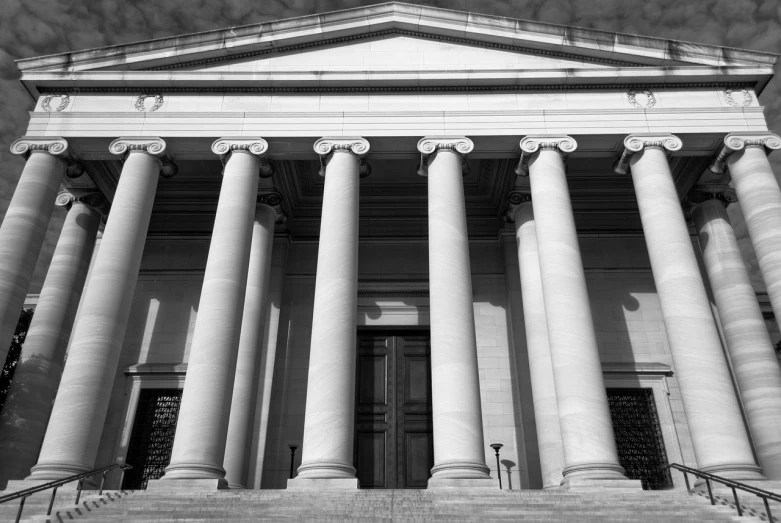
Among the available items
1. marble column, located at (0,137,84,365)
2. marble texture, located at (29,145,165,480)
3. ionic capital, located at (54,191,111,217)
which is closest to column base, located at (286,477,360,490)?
marble texture, located at (29,145,165,480)

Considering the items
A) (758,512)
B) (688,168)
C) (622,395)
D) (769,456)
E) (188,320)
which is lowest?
(758,512)

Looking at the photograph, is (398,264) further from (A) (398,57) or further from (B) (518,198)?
(A) (398,57)

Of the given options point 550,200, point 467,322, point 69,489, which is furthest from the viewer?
point 550,200

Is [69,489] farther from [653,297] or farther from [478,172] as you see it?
[653,297]

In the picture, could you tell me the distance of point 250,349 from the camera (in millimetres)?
25219

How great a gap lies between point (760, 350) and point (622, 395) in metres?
6.00

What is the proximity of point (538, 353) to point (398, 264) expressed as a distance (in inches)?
353

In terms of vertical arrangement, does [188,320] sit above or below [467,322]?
above

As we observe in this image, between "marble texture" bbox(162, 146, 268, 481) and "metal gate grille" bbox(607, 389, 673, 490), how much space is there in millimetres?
15972

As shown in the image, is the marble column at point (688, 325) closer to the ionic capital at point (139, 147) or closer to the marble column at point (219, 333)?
the marble column at point (219, 333)

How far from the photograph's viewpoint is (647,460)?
2589cm

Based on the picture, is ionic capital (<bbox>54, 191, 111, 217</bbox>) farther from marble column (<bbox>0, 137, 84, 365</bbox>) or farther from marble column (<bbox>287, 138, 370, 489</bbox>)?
marble column (<bbox>287, 138, 370, 489</bbox>)

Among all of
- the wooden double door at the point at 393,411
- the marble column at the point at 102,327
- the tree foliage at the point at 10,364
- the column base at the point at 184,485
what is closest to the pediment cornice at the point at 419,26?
the marble column at the point at 102,327

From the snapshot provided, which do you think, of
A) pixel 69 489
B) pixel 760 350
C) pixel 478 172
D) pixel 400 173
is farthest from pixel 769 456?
pixel 69 489
